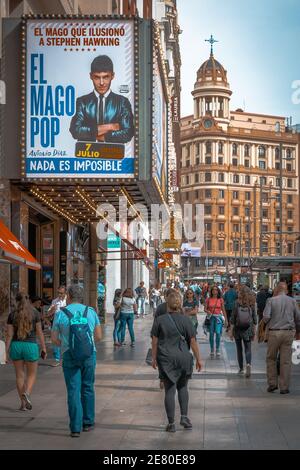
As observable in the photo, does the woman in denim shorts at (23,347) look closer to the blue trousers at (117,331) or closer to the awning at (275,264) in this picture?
the blue trousers at (117,331)

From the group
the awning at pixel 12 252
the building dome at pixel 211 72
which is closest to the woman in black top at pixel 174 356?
the awning at pixel 12 252

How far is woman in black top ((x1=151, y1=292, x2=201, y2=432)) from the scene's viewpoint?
1034cm

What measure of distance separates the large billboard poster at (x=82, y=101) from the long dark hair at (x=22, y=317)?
10.6 meters

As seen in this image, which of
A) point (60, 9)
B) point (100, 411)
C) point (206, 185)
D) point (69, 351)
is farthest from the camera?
point (206, 185)

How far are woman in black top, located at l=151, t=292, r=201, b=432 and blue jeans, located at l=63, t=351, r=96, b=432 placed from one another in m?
0.83

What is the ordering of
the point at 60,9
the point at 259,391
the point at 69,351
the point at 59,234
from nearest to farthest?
the point at 69,351, the point at 259,391, the point at 60,9, the point at 59,234

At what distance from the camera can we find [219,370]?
58.3 ft

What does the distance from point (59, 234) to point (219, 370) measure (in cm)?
1400

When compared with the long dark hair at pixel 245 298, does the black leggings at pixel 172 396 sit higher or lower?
lower

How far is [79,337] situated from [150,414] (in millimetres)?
2220

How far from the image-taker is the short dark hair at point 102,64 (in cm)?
2291

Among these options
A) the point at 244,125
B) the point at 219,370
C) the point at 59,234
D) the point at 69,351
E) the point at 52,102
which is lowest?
the point at 219,370
